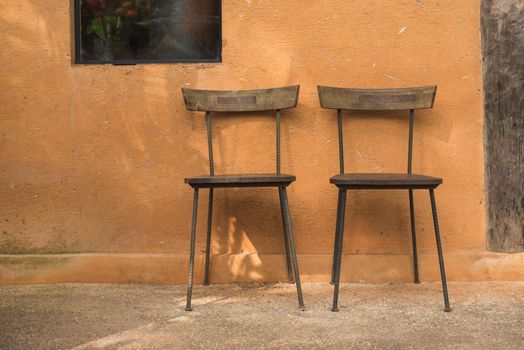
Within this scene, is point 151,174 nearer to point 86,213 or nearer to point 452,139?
point 86,213

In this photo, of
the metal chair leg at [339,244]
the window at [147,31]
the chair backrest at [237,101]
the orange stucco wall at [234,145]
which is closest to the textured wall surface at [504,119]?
the orange stucco wall at [234,145]

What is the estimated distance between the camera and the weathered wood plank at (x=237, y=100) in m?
3.15

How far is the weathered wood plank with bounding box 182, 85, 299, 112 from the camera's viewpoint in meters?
3.15

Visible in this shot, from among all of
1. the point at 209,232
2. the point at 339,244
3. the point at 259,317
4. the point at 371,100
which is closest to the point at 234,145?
the point at 209,232

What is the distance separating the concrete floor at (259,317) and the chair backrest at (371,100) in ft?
2.25

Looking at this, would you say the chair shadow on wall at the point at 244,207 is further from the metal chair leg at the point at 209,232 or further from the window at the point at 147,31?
the window at the point at 147,31

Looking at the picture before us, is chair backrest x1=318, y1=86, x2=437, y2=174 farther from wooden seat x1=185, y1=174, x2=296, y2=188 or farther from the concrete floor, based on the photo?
the concrete floor

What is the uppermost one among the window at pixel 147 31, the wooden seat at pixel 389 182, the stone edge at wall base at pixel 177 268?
the window at pixel 147 31

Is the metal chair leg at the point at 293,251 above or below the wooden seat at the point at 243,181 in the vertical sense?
below

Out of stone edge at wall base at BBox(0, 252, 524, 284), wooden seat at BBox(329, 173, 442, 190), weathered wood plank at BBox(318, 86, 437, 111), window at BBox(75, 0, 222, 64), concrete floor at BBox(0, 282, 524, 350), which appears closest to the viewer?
concrete floor at BBox(0, 282, 524, 350)

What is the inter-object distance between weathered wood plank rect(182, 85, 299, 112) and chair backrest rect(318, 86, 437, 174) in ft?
0.66

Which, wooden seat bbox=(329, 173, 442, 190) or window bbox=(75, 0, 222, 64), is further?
window bbox=(75, 0, 222, 64)

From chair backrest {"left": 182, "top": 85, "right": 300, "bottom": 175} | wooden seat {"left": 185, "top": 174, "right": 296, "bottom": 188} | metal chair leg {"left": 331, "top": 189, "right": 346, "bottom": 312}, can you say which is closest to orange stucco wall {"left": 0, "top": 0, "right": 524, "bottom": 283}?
chair backrest {"left": 182, "top": 85, "right": 300, "bottom": 175}

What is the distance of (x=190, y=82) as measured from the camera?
10.8ft
